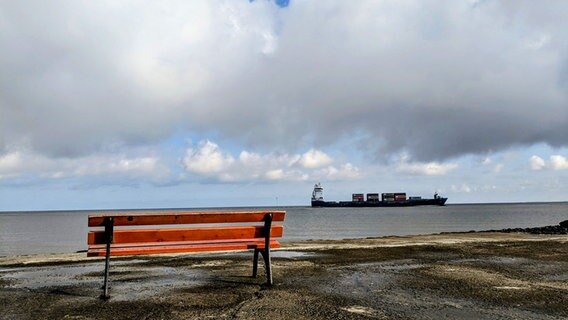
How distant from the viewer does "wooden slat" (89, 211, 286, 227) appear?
6.63 m

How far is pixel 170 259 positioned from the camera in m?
10.8

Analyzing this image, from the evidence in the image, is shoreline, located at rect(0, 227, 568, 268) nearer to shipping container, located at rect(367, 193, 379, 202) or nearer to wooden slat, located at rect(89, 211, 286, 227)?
wooden slat, located at rect(89, 211, 286, 227)

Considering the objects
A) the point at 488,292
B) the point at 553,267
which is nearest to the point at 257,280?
the point at 488,292

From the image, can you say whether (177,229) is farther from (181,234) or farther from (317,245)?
(317,245)

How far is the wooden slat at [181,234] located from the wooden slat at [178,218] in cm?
14

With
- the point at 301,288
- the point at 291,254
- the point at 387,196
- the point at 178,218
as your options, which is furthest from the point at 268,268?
the point at 387,196

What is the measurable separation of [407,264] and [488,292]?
3.02 meters

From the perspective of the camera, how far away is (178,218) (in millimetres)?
7055

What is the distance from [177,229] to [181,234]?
0.15m

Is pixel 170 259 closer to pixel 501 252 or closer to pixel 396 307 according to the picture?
pixel 396 307

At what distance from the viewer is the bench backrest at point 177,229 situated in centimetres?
671

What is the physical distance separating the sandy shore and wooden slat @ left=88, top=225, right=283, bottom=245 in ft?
2.40

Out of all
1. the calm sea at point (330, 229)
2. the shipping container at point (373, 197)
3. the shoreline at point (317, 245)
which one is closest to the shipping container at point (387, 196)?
the shipping container at point (373, 197)

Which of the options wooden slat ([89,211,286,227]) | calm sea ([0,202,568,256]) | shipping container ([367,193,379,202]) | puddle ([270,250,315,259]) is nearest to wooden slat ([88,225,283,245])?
wooden slat ([89,211,286,227])
